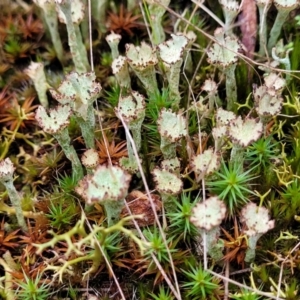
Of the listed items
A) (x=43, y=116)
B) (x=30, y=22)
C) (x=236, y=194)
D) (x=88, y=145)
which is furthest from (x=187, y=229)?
(x=30, y=22)

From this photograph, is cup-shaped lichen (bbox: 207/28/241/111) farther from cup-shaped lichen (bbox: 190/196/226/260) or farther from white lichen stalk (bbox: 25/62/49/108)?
white lichen stalk (bbox: 25/62/49/108)

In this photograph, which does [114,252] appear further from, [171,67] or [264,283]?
[171,67]

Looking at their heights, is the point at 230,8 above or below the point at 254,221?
above

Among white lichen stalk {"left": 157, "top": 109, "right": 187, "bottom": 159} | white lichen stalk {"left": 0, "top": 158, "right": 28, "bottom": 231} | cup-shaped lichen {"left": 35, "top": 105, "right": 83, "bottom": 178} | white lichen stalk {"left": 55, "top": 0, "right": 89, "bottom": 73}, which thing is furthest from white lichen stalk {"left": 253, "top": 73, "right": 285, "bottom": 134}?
white lichen stalk {"left": 0, "top": 158, "right": 28, "bottom": 231}

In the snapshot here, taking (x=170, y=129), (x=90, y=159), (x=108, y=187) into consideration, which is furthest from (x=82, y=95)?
(x=108, y=187)

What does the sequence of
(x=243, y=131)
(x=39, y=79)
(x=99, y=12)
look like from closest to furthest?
1. (x=243, y=131)
2. (x=39, y=79)
3. (x=99, y=12)

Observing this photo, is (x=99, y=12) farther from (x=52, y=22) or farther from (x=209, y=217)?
(x=209, y=217)
